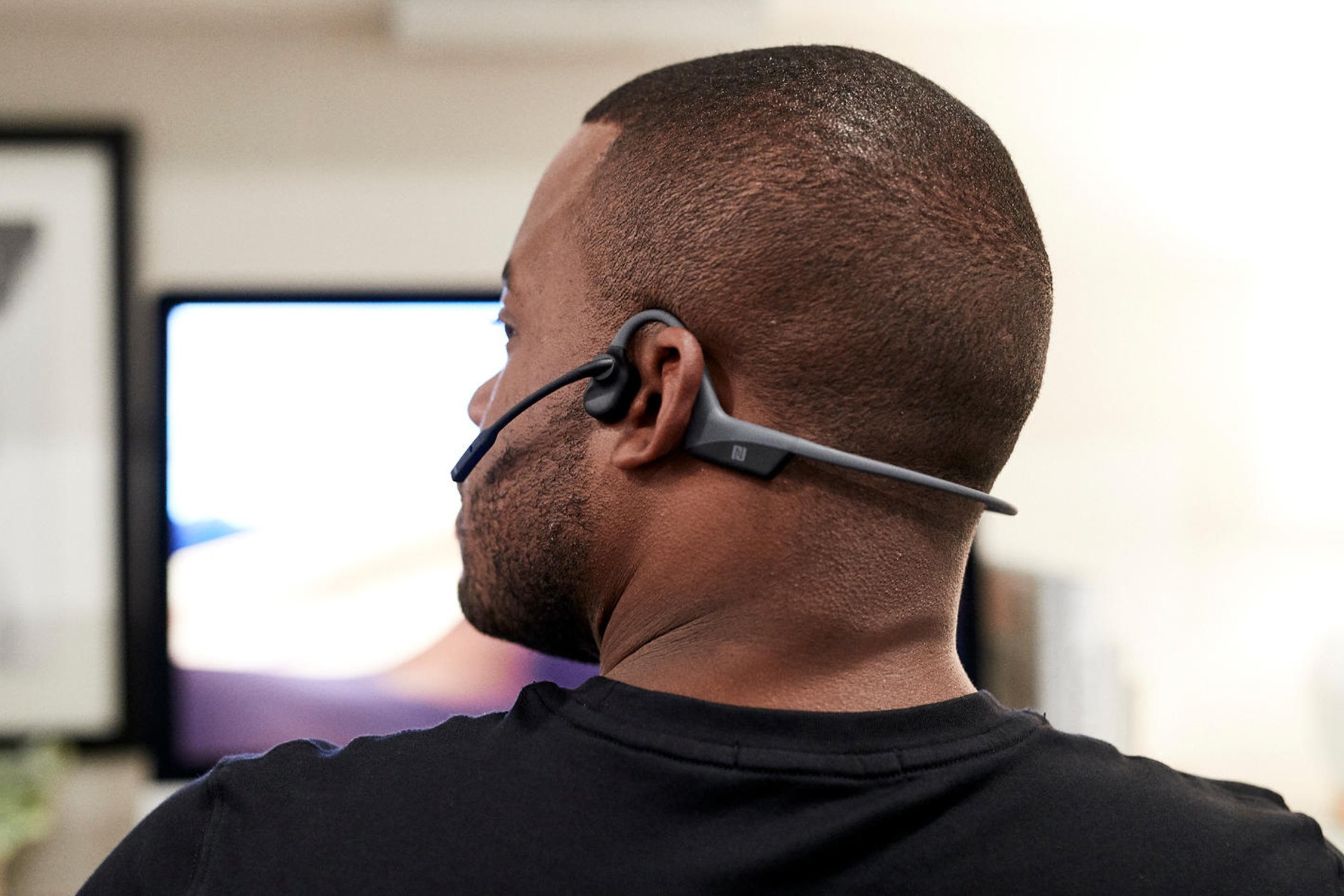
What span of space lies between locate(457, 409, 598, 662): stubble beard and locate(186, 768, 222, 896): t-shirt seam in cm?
22

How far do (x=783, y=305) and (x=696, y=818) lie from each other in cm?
29

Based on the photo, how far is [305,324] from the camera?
6.21ft

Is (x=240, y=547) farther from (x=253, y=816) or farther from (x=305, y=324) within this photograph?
(x=253, y=816)

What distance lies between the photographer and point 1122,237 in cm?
206

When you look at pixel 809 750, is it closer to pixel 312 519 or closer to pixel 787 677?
pixel 787 677

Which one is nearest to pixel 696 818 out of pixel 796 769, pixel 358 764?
pixel 796 769

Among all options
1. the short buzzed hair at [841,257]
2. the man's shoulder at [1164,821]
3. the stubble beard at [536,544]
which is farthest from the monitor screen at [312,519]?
the man's shoulder at [1164,821]

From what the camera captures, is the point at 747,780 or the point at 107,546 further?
the point at 107,546

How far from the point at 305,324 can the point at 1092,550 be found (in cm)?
153

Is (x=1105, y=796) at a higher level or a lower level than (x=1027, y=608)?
higher

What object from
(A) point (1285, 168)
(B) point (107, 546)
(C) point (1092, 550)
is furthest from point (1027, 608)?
(B) point (107, 546)

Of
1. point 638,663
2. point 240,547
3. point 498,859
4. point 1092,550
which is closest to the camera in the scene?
point 498,859

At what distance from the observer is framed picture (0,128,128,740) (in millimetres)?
1909

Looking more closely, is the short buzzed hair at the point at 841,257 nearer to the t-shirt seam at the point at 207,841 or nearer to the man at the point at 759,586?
the man at the point at 759,586
